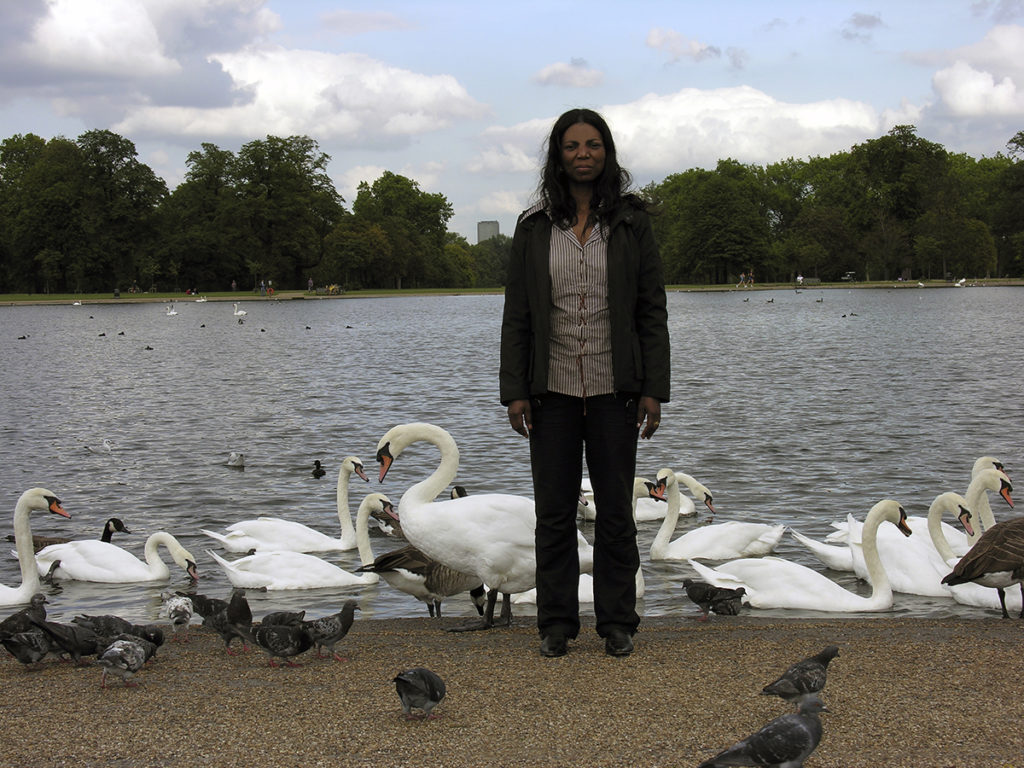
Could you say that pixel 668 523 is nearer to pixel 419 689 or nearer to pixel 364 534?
pixel 364 534

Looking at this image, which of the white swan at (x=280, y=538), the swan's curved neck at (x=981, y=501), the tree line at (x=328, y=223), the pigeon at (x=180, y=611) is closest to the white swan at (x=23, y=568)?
the white swan at (x=280, y=538)

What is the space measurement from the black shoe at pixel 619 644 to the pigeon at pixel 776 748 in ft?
5.55

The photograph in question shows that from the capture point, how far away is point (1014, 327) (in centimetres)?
4575

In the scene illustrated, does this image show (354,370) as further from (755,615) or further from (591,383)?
(591,383)

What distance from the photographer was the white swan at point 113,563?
9633 mm

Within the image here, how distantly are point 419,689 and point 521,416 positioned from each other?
154 centimetres

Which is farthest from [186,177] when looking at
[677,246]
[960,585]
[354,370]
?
[960,585]

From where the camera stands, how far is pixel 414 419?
21.3 meters

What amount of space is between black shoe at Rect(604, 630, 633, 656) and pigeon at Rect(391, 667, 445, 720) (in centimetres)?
124

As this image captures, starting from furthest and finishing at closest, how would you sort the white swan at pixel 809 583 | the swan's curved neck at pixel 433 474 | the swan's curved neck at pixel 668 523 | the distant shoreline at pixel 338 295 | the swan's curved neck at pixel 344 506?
the distant shoreline at pixel 338 295 → the swan's curved neck at pixel 344 506 → the swan's curved neck at pixel 668 523 → the white swan at pixel 809 583 → the swan's curved neck at pixel 433 474

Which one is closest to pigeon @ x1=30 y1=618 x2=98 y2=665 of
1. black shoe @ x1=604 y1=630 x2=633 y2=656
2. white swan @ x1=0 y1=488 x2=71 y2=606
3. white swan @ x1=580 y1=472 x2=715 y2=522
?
black shoe @ x1=604 y1=630 x2=633 y2=656

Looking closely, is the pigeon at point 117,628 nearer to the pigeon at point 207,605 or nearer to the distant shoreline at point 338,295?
the pigeon at point 207,605

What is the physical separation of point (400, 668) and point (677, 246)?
11827 centimetres

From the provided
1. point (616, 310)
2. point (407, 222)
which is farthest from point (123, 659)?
point (407, 222)
